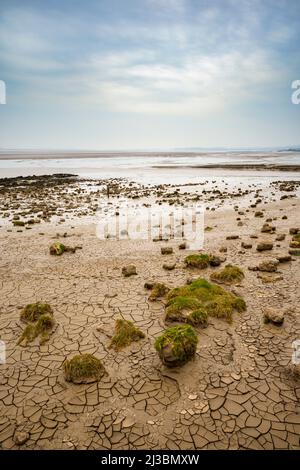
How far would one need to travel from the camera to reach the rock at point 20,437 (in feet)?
12.4

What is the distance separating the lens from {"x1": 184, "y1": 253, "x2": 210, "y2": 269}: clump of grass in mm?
9117

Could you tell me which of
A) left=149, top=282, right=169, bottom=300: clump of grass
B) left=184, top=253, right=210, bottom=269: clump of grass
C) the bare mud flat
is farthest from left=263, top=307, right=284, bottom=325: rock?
left=184, top=253, right=210, bottom=269: clump of grass

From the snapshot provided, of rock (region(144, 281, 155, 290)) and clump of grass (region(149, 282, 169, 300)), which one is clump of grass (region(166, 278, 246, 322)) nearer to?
clump of grass (region(149, 282, 169, 300))

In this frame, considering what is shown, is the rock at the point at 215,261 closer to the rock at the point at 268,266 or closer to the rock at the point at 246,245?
the rock at the point at 268,266

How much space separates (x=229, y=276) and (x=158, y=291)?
2047 mm

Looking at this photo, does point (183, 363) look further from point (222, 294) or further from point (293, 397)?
point (222, 294)

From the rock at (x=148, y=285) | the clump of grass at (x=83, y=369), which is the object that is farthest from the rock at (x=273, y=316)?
the clump of grass at (x=83, y=369)

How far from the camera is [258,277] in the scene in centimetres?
820

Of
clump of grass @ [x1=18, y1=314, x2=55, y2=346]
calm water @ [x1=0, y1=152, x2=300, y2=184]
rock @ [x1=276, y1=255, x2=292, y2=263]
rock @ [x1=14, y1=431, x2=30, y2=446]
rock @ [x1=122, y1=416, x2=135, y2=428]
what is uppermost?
calm water @ [x1=0, y1=152, x2=300, y2=184]

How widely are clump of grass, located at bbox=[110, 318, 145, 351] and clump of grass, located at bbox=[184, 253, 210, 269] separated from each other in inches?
143

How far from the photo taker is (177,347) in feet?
16.1

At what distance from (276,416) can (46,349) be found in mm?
3877

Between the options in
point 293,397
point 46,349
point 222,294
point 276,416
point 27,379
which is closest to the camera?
point 276,416

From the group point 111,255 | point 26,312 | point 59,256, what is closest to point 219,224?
point 111,255
